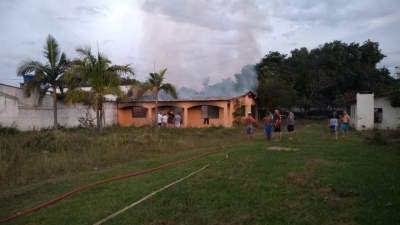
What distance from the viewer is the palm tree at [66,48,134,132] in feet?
65.5

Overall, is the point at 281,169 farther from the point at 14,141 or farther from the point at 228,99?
the point at 228,99

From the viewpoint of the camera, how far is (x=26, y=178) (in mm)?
9062

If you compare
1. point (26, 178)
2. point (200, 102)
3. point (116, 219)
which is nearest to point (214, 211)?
point (116, 219)

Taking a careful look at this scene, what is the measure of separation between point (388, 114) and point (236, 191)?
2203cm

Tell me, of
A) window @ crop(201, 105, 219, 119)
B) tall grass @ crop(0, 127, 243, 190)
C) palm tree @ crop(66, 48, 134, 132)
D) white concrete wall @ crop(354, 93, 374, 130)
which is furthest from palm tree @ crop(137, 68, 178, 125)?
white concrete wall @ crop(354, 93, 374, 130)

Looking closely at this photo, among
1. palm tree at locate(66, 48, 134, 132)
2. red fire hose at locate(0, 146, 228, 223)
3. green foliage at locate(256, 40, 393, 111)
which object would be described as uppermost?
green foliage at locate(256, 40, 393, 111)

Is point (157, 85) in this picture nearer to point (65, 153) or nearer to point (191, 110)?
point (191, 110)

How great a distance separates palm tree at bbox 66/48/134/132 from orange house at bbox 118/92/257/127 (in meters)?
9.48

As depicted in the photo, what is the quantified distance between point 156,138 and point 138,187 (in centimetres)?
912

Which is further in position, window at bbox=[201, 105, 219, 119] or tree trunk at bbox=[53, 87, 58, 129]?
window at bbox=[201, 105, 219, 119]

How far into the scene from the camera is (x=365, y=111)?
24.9 meters

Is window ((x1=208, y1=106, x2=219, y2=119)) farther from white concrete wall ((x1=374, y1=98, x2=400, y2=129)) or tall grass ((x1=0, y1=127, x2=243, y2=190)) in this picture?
tall grass ((x1=0, y1=127, x2=243, y2=190))

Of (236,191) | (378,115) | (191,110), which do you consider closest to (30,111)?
(191,110)

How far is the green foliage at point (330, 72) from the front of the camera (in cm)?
4125
